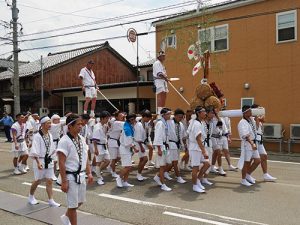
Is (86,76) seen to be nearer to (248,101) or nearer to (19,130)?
(19,130)

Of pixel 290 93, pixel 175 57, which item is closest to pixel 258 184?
pixel 290 93

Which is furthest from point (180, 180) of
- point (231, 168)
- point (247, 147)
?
point (231, 168)

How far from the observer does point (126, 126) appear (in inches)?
376

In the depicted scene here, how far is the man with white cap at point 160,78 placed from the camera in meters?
11.0

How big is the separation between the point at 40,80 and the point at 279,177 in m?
28.9

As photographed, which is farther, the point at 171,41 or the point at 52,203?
the point at 171,41

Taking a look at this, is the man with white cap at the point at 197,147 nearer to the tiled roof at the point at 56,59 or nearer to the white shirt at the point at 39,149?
the white shirt at the point at 39,149

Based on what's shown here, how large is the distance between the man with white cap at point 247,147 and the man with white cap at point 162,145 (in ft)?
6.30

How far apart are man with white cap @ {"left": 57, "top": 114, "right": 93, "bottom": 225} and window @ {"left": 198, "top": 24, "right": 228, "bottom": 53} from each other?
13821mm

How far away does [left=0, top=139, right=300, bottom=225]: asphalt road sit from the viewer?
6762 millimetres

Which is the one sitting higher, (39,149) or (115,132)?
(115,132)

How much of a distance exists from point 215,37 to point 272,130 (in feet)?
19.6

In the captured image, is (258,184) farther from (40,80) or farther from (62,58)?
(62,58)

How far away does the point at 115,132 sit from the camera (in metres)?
10.6
